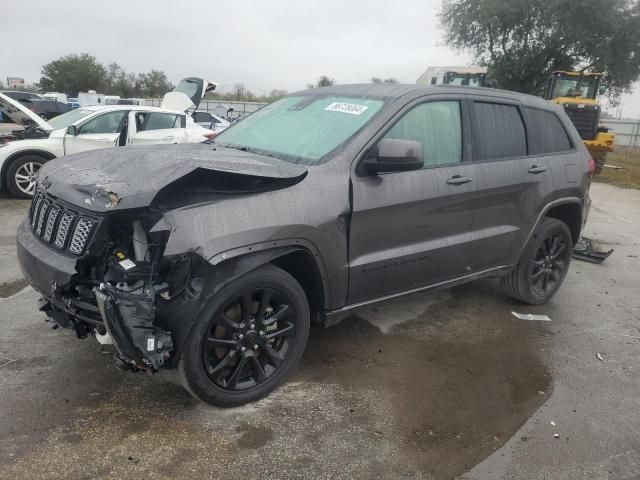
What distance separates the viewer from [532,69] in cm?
2800

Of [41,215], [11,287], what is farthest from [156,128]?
[41,215]

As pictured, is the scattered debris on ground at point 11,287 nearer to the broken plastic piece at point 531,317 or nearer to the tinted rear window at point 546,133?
the broken plastic piece at point 531,317

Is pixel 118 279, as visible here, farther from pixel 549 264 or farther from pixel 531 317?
pixel 549 264

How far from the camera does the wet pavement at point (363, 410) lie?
2.64 meters

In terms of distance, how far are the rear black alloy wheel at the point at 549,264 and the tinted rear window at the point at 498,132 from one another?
987 mm

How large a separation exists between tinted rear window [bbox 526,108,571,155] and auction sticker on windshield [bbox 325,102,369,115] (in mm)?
1705

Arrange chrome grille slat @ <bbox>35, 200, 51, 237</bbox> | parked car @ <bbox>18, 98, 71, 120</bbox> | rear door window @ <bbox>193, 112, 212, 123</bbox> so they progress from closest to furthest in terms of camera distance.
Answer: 1. chrome grille slat @ <bbox>35, 200, 51, 237</bbox>
2. rear door window @ <bbox>193, 112, 212, 123</bbox>
3. parked car @ <bbox>18, 98, 71, 120</bbox>

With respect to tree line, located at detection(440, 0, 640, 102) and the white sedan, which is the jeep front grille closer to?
the white sedan

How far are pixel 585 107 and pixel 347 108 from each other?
601 inches

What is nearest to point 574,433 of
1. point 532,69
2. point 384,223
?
point 384,223

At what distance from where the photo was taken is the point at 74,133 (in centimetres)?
866

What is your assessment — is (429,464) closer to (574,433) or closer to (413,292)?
(574,433)

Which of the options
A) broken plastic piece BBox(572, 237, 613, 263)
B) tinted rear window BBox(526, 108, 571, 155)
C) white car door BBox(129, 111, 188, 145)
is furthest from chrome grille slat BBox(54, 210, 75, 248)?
white car door BBox(129, 111, 188, 145)

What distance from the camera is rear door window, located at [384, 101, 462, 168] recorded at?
3.56m
